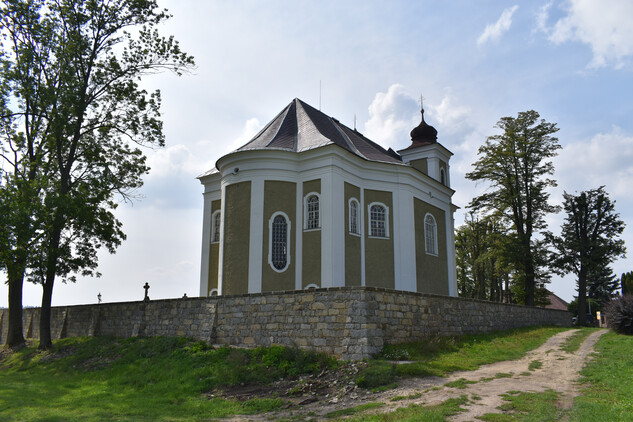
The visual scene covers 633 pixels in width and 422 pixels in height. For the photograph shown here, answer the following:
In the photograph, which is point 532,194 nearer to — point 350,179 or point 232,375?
point 350,179

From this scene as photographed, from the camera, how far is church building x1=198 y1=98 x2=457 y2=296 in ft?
74.7

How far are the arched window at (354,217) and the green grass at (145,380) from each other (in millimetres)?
10492

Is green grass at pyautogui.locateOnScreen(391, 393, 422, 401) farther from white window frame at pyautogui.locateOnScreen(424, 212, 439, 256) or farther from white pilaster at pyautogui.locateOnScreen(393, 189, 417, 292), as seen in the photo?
white window frame at pyautogui.locateOnScreen(424, 212, 439, 256)

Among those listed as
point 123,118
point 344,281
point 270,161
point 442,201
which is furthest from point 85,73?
point 442,201

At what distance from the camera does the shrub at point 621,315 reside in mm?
19969

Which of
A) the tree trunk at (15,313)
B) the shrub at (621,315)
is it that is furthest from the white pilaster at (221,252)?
the shrub at (621,315)

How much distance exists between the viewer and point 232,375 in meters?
12.9

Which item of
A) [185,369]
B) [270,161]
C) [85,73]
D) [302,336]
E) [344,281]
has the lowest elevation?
[185,369]

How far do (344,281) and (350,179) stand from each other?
17.3ft

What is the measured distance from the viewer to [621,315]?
20.3 metres

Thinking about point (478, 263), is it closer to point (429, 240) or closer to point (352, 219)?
point (429, 240)

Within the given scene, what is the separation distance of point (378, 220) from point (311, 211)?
3.94 metres

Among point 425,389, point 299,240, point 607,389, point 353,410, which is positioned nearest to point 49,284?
point 299,240

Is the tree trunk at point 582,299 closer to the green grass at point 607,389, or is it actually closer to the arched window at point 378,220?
the arched window at point 378,220
